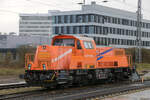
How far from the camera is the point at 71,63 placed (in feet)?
55.4

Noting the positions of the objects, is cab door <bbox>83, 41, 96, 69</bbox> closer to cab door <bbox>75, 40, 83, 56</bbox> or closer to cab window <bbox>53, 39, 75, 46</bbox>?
cab door <bbox>75, 40, 83, 56</bbox>

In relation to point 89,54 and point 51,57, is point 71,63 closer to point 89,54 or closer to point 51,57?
point 51,57

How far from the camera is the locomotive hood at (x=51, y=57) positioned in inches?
631

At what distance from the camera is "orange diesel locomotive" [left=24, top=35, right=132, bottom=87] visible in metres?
15.9

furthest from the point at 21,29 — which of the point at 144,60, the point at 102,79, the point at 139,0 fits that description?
the point at 102,79

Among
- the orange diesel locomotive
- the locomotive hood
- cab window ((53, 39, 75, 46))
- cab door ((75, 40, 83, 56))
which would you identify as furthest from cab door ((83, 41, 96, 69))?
the locomotive hood

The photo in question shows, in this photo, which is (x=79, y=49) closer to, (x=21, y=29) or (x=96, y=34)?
(x=96, y=34)

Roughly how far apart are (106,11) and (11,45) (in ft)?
91.4

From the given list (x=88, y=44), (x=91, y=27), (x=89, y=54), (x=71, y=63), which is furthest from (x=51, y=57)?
(x=91, y=27)

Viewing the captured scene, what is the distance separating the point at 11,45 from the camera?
185 feet

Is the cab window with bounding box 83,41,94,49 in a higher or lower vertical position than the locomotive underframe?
higher

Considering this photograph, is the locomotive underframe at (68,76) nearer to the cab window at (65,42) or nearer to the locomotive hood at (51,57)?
the locomotive hood at (51,57)

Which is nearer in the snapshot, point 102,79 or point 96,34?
point 102,79

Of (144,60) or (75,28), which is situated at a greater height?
(75,28)
